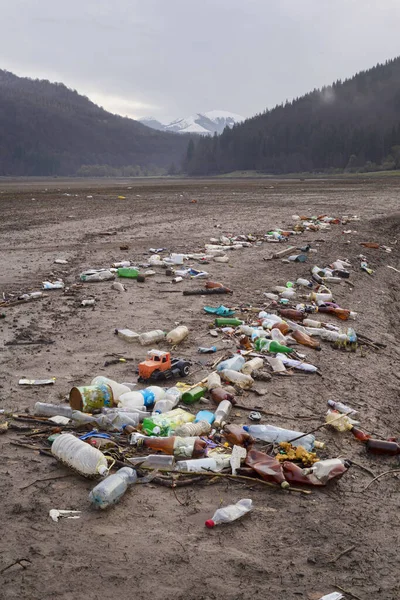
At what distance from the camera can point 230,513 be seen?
3.01m

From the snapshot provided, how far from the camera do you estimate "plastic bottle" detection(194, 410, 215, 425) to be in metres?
4.02

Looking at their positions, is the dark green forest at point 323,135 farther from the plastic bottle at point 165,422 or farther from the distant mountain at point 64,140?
the plastic bottle at point 165,422

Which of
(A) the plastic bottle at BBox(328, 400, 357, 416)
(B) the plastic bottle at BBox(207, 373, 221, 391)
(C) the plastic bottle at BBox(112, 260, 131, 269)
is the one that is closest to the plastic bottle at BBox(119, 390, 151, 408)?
(B) the plastic bottle at BBox(207, 373, 221, 391)

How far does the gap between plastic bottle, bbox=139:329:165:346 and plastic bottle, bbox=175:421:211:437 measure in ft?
6.09

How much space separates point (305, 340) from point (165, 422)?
258 centimetres

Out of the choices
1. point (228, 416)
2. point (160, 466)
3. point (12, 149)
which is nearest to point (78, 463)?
point (160, 466)

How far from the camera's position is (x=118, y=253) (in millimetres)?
10859

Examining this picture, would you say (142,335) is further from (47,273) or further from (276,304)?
(47,273)

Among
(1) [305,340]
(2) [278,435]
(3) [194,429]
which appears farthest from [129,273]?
(2) [278,435]

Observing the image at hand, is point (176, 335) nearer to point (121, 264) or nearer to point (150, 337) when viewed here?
point (150, 337)

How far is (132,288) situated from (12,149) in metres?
151

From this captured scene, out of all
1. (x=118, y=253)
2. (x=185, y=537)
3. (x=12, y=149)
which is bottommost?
(x=185, y=537)

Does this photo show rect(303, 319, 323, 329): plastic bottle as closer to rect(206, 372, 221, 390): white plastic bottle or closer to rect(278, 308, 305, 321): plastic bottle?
rect(278, 308, 305, 321): plastic bottle

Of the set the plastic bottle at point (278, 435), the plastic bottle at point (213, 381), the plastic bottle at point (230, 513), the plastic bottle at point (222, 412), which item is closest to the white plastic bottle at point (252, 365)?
the plastic bottle at point (213, 381)
